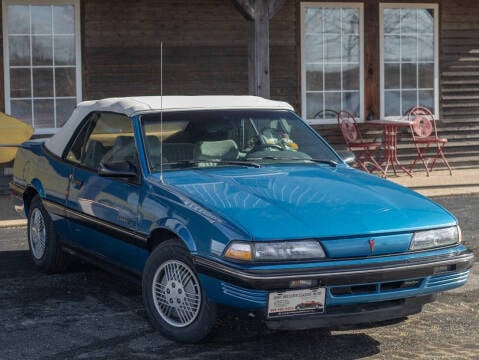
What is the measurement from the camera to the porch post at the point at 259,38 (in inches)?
473

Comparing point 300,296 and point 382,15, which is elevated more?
point 382,15

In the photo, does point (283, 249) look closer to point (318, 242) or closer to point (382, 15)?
point (318, 242)

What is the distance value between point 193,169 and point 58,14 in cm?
765

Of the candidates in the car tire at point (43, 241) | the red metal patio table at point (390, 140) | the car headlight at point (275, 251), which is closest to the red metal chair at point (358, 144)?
the red metal patio table at point (390, 140)

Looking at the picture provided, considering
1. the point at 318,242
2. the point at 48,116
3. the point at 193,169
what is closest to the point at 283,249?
the point at 318,242

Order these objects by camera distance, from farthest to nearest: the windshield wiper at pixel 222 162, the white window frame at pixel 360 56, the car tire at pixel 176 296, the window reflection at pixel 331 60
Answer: the window reflection at pixel 331 60 < the white window frame at pixel 360 56 < the windshield wiper at pixel 222 162 < the car tire at pixel 176 296

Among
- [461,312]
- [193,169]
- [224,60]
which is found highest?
[224,60]

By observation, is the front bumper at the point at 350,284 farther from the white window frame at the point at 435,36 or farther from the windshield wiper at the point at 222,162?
the white window frame at the point at 435,36

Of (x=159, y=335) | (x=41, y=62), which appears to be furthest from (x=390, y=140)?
(x=159, y=335)

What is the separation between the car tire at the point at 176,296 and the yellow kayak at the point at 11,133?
7080 mm

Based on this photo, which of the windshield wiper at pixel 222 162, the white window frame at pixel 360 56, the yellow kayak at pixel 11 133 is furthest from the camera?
the white window frame at pixel 360 56

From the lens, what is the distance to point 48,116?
1335 centimetres

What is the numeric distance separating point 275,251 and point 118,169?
4.89ft

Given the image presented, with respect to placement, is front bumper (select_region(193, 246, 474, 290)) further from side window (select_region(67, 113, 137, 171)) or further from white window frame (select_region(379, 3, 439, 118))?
white window frame (select_region(379, 3, 439, 118))
